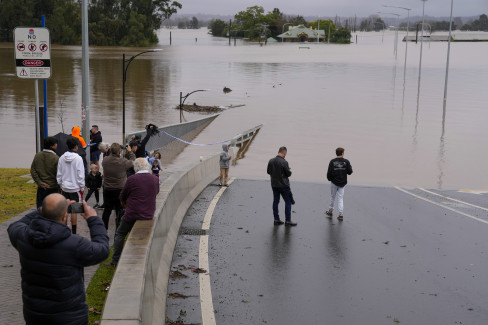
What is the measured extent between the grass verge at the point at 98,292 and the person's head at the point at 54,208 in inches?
103

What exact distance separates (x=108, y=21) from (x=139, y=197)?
164973mm

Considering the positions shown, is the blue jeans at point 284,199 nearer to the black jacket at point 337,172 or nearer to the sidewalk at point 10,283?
the black jacket at point 337,172

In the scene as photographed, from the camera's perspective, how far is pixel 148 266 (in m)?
7.28

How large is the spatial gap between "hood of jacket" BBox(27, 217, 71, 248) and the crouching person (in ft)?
12.7

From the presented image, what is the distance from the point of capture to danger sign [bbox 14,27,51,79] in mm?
14523

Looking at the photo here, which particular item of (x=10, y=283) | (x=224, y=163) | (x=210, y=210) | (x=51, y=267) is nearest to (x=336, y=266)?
(x=210, y=210)

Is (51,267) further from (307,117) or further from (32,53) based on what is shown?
(307,117)

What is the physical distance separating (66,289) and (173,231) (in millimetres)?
6201

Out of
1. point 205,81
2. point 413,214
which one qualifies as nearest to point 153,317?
point 413,214

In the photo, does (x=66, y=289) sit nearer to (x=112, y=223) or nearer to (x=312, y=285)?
(x=312, y=285)

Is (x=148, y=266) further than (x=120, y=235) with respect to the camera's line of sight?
No

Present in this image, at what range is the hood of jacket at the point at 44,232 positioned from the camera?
4859 mm

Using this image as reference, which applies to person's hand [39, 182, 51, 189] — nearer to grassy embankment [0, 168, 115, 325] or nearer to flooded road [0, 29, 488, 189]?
grassy embankment [0, 168, 115, 325]

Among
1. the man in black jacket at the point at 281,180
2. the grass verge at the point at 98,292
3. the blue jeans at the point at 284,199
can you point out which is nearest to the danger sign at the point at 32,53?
the man in black jacket at the point at 281,180
